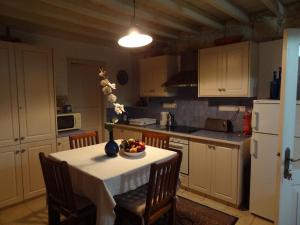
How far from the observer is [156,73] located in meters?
3.77

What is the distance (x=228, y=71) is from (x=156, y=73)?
1298mm

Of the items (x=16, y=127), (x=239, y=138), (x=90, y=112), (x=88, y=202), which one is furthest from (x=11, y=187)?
(x=239, y=138)

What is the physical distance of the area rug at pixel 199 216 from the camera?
234 cm

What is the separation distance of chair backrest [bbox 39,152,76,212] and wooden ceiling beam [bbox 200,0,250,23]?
203 cm

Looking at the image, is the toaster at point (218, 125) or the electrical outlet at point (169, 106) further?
the electrical outlet at point (169, 106)

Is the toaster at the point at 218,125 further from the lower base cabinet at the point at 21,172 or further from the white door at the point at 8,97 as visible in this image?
the white door at the point at 8,97

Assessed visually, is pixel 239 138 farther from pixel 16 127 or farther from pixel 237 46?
pixel 16 127

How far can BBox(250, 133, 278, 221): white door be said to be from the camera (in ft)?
7.48

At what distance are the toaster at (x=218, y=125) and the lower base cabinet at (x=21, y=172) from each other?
2.24 metres

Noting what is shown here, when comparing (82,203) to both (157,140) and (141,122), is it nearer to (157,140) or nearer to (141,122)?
(157,140)

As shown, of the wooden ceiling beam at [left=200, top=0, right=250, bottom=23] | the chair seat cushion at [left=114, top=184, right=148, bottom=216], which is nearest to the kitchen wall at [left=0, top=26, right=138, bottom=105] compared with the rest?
the chair seat cushion at [left=114, top=184, right=148, bottom=216]

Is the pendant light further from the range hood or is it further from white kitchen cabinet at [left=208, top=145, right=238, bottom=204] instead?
white kitchen cabinet at [left=208, top=145, right=238, bottom=204]

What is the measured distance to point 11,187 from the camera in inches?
104

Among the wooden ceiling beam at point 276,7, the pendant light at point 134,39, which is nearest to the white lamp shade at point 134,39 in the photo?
the pendant light at point 134,39
